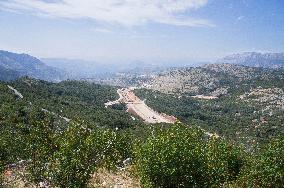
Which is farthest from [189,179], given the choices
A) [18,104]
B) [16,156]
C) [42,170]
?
[18,104]

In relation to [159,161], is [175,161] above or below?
above

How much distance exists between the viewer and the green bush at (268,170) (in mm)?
48531

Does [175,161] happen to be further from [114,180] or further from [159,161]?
[114,180]

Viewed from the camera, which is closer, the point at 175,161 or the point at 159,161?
the point at 175,161

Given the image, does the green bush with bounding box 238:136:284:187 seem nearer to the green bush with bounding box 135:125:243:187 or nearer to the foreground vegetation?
the foreground vegetation

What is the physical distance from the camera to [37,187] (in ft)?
144

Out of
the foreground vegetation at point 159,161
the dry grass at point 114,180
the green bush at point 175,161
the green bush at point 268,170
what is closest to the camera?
the foreground vegetation at point 159,161

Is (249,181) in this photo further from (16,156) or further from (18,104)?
(18,104)

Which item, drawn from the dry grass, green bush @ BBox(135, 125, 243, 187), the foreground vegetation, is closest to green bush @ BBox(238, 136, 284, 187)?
the foreground vegetation

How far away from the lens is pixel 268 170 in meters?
49.5

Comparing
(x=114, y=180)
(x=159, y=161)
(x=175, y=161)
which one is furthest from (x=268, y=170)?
(x=114, y=180)

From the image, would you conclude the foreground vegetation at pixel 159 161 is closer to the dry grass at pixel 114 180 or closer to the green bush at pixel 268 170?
the green bush at pixel 268 170

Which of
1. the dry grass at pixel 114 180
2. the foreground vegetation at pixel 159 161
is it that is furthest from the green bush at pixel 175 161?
the dry grass at pixel 114 180

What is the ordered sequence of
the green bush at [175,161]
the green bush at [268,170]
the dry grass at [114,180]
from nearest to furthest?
the green bush at [175,161] < the dry grass at [114,180] < the green bush at [268,170]
